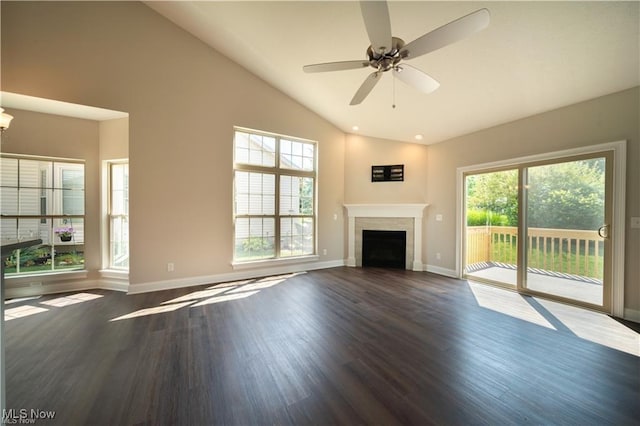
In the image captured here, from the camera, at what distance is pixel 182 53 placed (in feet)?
12.0

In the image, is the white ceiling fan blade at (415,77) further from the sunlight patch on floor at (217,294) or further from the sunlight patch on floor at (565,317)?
the sunlight patch on floor at (217,294)

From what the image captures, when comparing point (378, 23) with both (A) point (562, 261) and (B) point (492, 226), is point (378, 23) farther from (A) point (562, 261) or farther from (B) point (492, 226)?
(A) point (562, 261)

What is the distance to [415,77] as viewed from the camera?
223 cm

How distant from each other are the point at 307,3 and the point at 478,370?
384 cm

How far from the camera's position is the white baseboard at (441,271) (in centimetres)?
444

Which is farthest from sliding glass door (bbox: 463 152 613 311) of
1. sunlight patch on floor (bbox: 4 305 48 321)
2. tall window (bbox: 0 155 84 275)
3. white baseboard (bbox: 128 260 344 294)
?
tall window (bbox: 0 155 84 275)

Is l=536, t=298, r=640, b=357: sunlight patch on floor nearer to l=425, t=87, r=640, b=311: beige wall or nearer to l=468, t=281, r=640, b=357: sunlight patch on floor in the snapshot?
l=468, t=281, r=640, b=357: sunlight patch on floor

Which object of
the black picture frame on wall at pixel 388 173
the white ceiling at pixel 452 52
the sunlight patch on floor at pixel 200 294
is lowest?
the sunlight patch on floor at pixel 200 294

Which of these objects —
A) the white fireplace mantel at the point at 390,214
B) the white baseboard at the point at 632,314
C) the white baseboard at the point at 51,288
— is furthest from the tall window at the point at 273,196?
the white baseboard at the point at 632,314

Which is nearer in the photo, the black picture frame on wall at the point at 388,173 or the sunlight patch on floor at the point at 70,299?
the sunlight patch on floor at the point at 70,299

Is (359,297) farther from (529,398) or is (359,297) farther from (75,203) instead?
(75,203)

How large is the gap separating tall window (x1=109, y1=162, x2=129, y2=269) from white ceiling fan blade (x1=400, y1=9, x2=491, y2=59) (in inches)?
170

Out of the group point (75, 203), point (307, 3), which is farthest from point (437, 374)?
point (75, 203)
